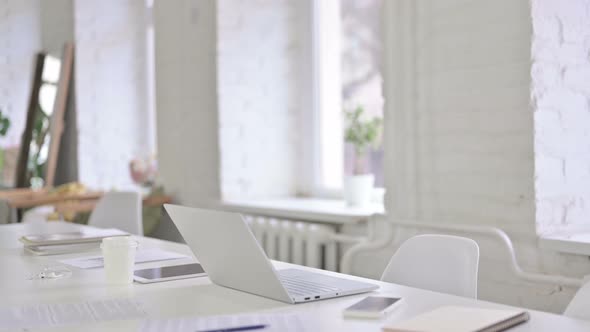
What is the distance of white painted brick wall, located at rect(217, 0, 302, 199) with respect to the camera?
3852 millimetres

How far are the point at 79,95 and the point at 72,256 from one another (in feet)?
11.3

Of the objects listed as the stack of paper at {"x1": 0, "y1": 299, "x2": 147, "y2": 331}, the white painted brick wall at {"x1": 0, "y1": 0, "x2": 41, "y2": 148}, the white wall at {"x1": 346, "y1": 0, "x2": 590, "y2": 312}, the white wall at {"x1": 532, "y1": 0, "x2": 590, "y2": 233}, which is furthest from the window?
the white painted brick wall at {"x1": 0, "y1": 0, "x2": 41, "y2": 148}

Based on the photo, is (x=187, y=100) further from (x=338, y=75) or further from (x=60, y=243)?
(x=60, y=243)

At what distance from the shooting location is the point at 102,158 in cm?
548

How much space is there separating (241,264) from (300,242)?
166 cm

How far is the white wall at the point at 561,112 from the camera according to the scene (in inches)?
91.0

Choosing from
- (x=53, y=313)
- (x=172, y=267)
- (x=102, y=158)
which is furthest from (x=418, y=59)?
(x=102, y=158)

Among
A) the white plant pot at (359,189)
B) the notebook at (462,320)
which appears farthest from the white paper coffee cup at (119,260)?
the white plant pot at (359,189)

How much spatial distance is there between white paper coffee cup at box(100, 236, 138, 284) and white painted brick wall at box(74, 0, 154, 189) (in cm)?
378

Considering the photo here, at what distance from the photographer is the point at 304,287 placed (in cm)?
156

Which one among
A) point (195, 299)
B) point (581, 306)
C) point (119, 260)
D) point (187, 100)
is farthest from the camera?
point (187, 100)

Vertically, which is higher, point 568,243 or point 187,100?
point 187,100

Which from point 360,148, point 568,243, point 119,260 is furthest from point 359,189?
point 119,260

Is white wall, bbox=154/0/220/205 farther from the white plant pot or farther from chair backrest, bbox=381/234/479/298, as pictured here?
chair backrest, bbox=381/234/479/298
